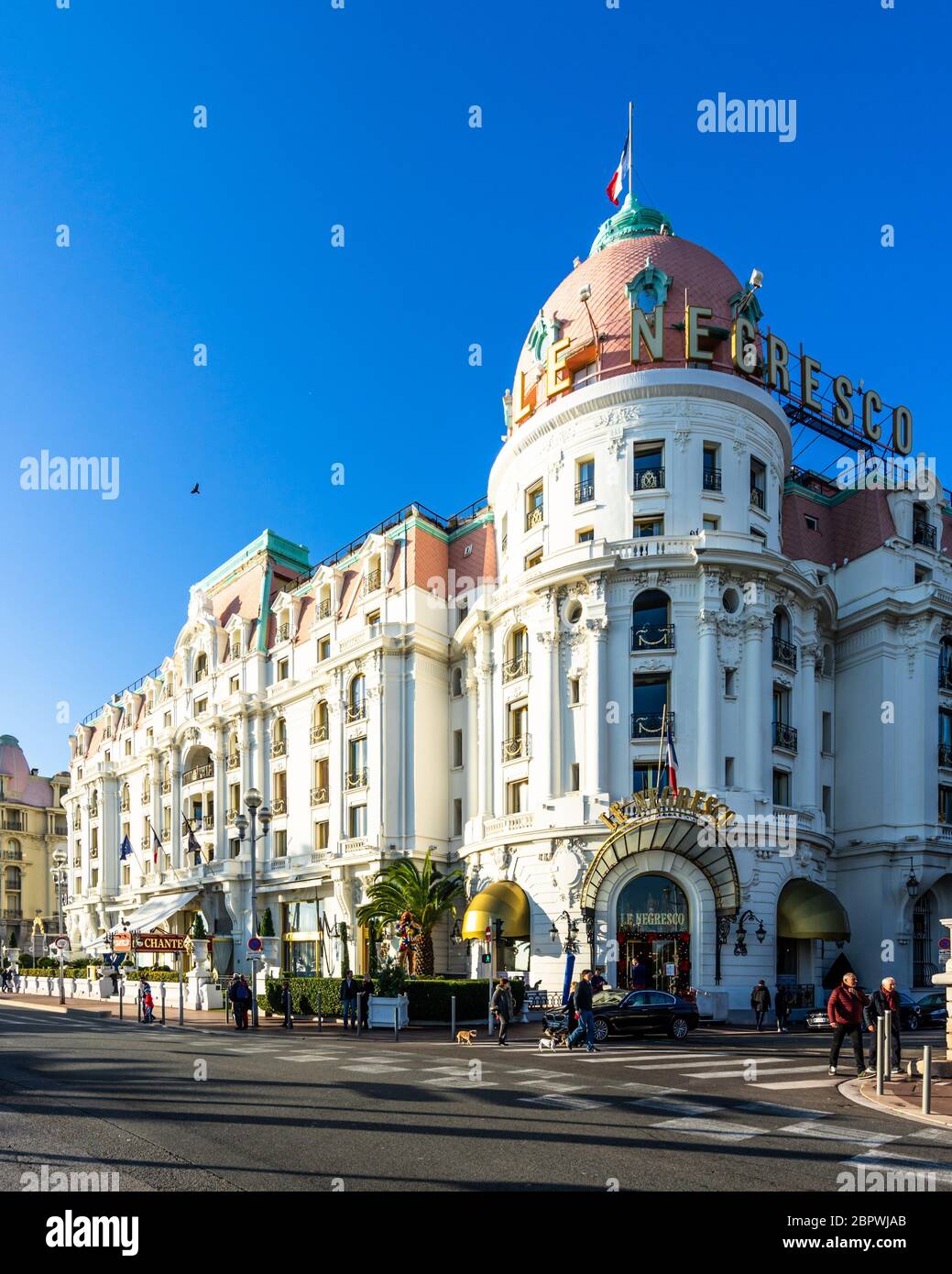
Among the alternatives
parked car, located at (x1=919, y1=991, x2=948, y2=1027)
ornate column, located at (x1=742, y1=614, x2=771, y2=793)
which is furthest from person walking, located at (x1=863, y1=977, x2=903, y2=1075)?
ornate column, located at (x1=742, y1=614, x2=771, y2=793)

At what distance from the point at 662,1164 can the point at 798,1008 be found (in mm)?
28525

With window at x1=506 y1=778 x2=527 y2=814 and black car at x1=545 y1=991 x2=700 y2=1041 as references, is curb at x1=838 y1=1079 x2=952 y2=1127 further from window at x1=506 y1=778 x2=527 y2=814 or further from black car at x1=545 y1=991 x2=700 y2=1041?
window at x1=506 y1=778 x2=527 y2=814

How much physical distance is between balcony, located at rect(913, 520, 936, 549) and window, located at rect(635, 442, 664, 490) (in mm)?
13162

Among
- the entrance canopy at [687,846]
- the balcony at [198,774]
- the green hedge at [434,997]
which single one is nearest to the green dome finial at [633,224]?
the entrance canopy at [687,846]

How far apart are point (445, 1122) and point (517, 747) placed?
29.3m

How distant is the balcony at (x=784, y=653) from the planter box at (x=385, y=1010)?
1908cm

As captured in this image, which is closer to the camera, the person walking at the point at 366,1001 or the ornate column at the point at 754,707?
the person walking at the point at 366,1001

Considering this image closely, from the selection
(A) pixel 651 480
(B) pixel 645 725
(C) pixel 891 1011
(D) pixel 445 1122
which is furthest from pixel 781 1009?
(D) pixel 445 1122

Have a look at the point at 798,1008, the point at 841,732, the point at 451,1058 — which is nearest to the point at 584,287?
the point at 841,732

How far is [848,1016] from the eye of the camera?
20.7m

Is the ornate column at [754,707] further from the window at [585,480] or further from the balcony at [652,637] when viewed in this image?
the window at [585,480]

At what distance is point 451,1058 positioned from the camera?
80.3ft

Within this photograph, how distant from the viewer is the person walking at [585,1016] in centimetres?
2569
